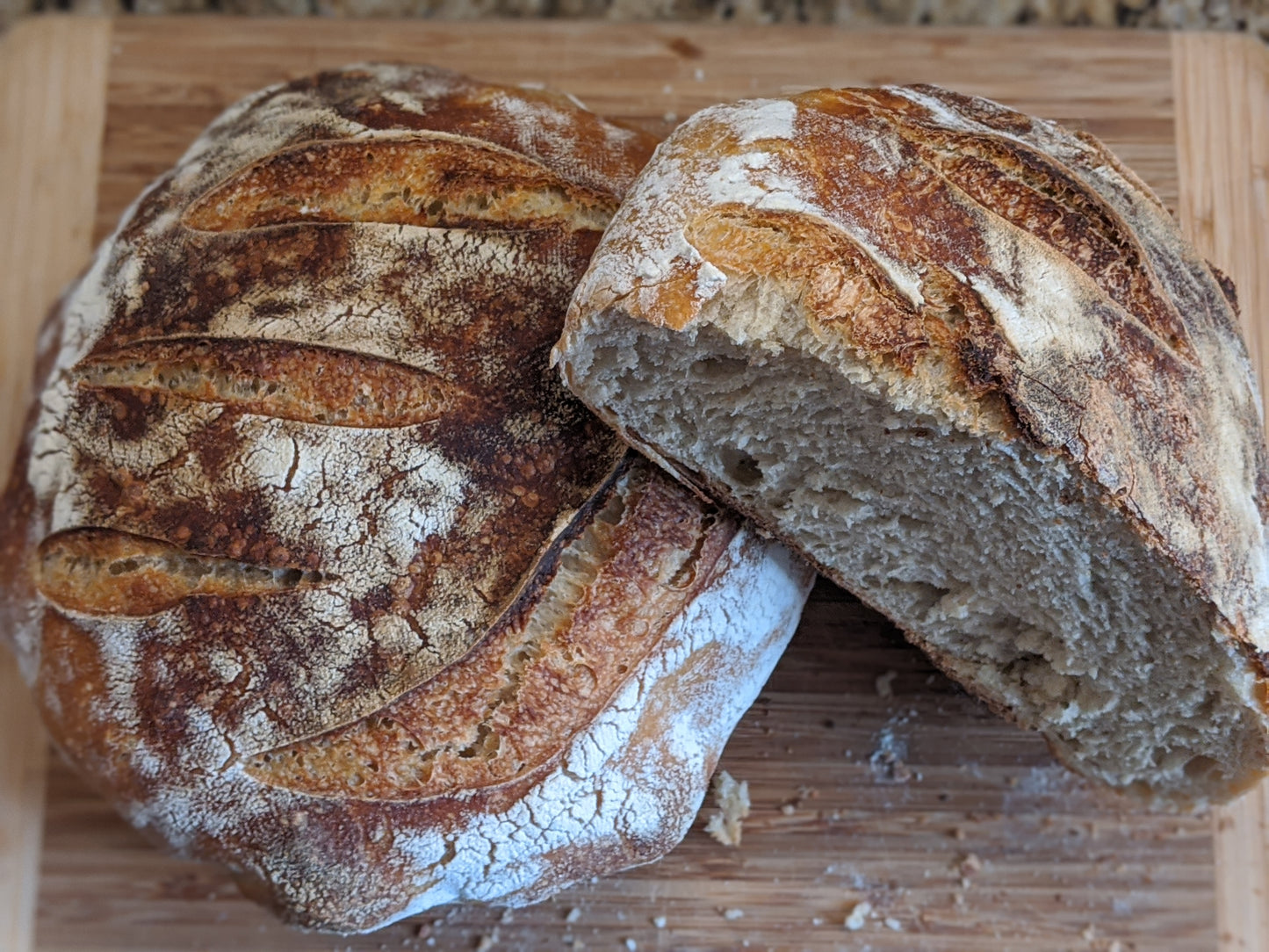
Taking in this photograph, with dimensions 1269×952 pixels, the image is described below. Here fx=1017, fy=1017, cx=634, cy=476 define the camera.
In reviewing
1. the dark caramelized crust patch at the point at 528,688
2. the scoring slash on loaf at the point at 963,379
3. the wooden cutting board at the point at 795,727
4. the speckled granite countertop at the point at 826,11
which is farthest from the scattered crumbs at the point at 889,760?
the speckled granite countertop at the point at 826,11

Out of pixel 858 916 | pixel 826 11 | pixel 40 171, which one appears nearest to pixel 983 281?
pixel 826 11

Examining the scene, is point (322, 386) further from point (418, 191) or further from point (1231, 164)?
point (1231, 164)

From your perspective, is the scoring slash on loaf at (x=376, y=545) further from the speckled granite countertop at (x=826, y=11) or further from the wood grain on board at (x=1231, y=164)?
the wood grain on board at (x=1231, y=164)

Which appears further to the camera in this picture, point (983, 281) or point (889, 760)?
point (889, 760)

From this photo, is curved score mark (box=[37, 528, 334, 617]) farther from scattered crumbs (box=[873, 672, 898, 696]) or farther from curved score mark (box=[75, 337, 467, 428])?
scattered crumbs (box=[873, 672, 898, 696])

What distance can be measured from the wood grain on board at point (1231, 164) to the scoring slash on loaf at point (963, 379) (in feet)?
1.56

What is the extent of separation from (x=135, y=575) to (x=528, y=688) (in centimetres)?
64

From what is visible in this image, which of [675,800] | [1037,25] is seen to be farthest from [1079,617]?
[1037,25]

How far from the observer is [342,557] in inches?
58.7

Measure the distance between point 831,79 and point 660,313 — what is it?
3.56 ft

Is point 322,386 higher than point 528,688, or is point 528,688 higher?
point 322,386

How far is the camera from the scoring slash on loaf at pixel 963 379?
4.20 feet

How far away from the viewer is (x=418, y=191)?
5.18 ft

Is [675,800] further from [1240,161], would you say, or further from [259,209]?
[1240,161]
